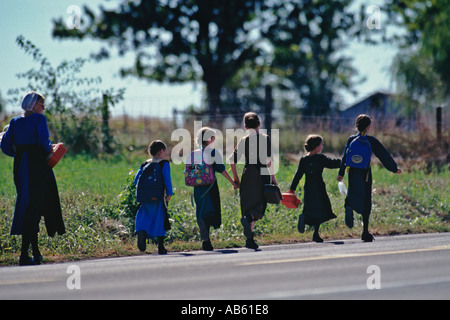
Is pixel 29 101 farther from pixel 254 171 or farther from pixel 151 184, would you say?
pixel 254 171

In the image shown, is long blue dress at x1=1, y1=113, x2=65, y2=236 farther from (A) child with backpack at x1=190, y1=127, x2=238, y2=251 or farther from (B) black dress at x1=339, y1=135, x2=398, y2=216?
(B) black dress at x1=339, y1=135, x2=398, y2=216

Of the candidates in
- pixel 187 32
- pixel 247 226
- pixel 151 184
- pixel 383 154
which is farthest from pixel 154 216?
pixel 187 32

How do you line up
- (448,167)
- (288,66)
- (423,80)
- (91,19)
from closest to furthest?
1. (448,167)
2. (91,19)
3. (288,66)
4. (423,80)

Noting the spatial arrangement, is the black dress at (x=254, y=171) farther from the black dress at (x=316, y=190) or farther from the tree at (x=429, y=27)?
the tree at (x=429, y=27)

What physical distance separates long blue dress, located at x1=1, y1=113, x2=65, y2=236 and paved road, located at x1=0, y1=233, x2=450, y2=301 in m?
0.63

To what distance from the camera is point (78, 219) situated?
1010 centimetres

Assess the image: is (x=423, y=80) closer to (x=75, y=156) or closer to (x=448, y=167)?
(x=448, y=167)

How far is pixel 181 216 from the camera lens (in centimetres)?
1017

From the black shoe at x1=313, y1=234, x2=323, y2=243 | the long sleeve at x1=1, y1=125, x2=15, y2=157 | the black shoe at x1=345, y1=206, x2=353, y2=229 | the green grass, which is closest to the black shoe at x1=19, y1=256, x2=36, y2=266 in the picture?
the green grass

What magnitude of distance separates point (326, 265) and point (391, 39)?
30.7 m

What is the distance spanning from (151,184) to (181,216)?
1852 mm

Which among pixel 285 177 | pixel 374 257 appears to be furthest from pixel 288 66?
pixel 374 257

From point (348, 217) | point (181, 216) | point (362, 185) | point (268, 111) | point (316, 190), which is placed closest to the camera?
point (348, 217)

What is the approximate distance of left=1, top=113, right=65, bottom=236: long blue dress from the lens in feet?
25.7
